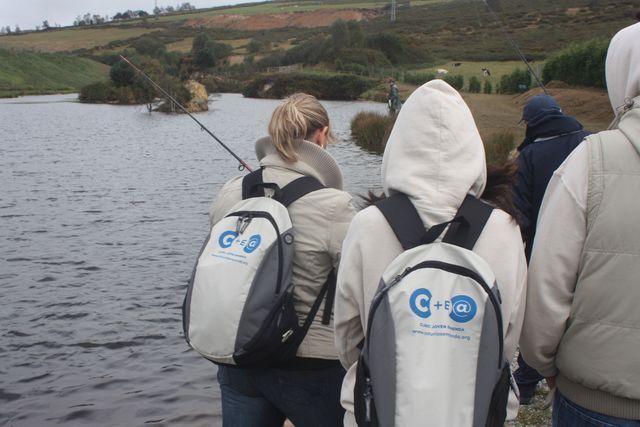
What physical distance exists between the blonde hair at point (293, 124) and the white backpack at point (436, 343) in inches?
43.3

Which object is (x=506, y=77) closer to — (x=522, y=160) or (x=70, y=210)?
(x=70, y=210)

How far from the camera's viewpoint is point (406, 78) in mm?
74312

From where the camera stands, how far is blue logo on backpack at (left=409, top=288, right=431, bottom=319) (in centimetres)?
211

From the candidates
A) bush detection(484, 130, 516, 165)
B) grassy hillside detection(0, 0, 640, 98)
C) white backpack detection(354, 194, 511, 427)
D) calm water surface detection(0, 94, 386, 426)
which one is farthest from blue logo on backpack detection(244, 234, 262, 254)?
grassy hillside detection(0, 0, 640, 98)

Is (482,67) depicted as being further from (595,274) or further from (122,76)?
(595,274)

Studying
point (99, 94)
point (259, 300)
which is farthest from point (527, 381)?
point (99, 94)

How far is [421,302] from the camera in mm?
2123

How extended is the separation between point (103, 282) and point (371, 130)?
18.8m

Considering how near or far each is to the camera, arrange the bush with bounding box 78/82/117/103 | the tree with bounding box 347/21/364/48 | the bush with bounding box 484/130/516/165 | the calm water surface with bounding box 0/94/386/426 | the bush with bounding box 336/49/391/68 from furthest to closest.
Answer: the tree with bounding box 347/21/364/48 < the bush with bounding box 336/49/391/68 < the bush with bounding box 78/82/117/103 < the bush with bounding box 484/130/516/165 < the calm water surface with bounding box 0/94/386/426

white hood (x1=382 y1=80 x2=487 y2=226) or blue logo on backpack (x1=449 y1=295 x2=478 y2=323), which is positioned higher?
white hood (x1=382 y1=80 x2=487 y2=226)

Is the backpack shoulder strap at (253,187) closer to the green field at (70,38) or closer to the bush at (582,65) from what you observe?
the bush at (582,65)

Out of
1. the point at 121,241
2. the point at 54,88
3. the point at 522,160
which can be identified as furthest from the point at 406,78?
the point at 522,160

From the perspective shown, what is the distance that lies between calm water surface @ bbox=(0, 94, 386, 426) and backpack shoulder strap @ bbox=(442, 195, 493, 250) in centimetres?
519

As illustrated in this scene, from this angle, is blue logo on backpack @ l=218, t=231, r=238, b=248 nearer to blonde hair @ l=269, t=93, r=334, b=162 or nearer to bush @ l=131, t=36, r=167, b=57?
blonde hair @ l=269, t=93, r=334, b=162
